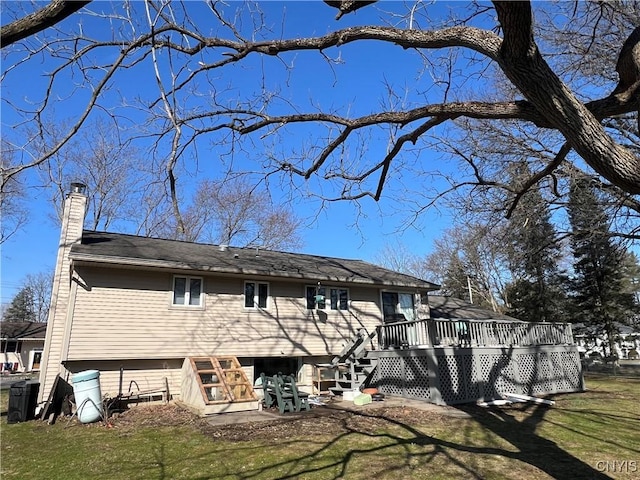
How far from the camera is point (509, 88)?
1027 centimetres

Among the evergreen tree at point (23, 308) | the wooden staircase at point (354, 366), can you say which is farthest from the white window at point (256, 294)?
the evergreen tree at point (23, 308)

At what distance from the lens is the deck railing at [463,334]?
1213cm

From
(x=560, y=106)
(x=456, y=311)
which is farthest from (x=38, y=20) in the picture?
(x=456, y=311)

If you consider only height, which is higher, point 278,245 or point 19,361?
point 278,245

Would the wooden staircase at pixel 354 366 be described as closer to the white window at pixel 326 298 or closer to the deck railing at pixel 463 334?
the deck railing at pixel 463 334

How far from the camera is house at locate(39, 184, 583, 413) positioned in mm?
10844

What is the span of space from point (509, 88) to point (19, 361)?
40.4 meters

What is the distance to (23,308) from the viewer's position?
54.6 m

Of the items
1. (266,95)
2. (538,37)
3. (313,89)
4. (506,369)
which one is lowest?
(506,369)

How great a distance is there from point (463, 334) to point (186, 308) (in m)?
8.66

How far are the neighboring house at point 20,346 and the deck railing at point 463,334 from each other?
3186 centimetres

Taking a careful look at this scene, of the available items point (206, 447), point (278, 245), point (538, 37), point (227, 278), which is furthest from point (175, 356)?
point (278, 245)

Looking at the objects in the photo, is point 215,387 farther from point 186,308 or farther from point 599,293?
point 599,293

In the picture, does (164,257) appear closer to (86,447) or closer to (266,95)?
(86,447)
